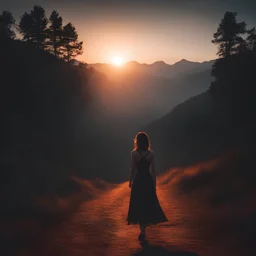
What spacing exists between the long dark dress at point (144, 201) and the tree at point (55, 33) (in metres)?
51.6

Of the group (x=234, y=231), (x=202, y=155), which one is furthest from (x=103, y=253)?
(x=202, y=155)

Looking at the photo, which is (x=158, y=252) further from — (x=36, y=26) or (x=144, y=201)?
(x=36, y=26)

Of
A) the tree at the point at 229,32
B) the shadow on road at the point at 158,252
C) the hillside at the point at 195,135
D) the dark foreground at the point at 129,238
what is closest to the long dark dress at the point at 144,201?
the dark foreground at the point at 129,238

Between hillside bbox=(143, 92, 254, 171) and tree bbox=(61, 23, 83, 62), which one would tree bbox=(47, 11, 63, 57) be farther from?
hillside bbox=(143, 92, 254, 171)

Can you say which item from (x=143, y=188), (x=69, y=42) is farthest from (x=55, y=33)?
(x=143, y=188)

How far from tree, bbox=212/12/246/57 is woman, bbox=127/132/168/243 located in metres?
44.2

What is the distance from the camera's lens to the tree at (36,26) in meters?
55.8

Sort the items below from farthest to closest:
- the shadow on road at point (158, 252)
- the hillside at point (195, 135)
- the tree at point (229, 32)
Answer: the tree at point (229, 32) → the hillside at point (195, 135) → the shadow on road at point (158, 252)

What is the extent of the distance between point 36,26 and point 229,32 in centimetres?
3429

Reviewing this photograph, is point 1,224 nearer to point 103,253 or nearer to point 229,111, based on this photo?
point 103,253

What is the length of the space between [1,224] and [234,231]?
7.83m

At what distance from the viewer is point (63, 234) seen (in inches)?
390

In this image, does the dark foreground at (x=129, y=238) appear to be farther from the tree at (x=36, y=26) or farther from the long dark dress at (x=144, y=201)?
the tree at (x=36, y=26)

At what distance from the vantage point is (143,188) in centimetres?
834
